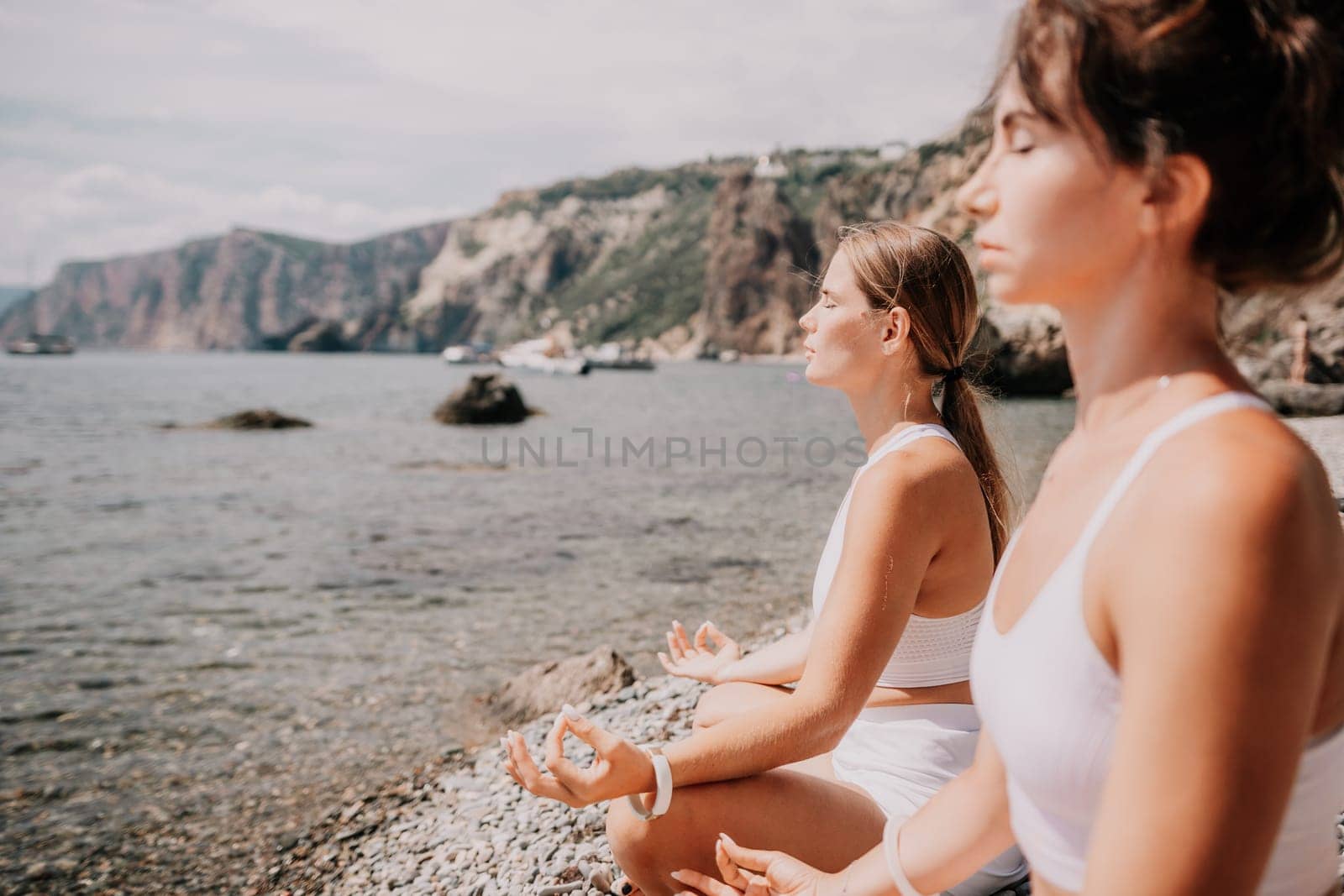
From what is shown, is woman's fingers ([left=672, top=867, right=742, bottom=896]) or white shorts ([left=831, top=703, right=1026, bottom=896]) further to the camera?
white shorts ([left=831, top=703, right=1026, bottom=896])

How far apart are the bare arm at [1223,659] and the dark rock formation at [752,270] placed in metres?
138

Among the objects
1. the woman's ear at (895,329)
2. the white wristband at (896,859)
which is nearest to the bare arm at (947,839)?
the white wristband at (896,859)

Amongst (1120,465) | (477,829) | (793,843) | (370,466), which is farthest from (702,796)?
(370,466)

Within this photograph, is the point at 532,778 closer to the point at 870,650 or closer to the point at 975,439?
the point at 870,650

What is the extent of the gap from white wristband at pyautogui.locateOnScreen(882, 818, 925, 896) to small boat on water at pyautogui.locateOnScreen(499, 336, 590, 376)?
88.6 m

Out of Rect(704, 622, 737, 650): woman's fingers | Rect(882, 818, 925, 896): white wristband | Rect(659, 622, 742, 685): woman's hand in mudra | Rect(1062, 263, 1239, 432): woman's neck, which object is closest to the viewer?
Rect(1062, 263, 1239, 432): woman's neck

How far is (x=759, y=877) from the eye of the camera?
7.56 feet

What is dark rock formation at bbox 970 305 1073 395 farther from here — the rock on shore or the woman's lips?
the woman's lips

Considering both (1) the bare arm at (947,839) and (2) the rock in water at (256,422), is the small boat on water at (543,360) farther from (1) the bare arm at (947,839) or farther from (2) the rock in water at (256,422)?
(1) the bare arm at (947,839)

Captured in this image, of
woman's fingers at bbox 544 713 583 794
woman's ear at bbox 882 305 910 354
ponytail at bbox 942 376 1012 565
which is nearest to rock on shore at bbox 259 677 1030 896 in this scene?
woman's fingers at bbox 544 713 583 794

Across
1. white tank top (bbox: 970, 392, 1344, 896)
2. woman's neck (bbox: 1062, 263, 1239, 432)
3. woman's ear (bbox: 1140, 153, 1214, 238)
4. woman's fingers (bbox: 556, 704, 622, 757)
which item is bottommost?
woman's fingers (bbox: 556, 704, 622, 757)

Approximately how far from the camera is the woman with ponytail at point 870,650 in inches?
101

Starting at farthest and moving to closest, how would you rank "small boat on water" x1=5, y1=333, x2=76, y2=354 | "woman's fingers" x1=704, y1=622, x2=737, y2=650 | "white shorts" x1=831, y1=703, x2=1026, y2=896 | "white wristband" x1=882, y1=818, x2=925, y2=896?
"small boat on water" x1=5, y1=333, x2=76, y2=354 < "woman's fingers" x1=704, y1=622, x2=737, y2=650 < "white shorts" x1=831, y1=703, x2=1026, y2=896 < "white wristband" x1=882, y1=818, x2=925, y2=896

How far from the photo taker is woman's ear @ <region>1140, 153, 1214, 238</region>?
3.85ft
